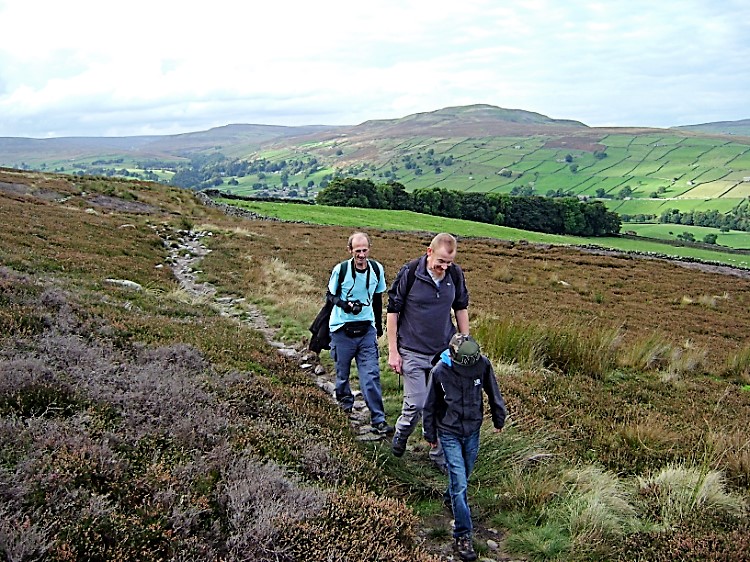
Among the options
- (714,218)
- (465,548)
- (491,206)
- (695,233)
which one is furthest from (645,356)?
(714,218)

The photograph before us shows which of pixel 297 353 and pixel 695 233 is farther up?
pixel 297 353

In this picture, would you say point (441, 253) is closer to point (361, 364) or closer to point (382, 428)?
point (361, 364)

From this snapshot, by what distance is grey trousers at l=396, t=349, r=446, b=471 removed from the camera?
5641 millimetres

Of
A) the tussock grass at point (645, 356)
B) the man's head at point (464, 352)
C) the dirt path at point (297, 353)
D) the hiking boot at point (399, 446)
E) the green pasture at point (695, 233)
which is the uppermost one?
the man's head at point (464, 352)

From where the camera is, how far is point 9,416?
4.11 meters

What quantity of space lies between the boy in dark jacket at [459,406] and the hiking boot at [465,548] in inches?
9.8

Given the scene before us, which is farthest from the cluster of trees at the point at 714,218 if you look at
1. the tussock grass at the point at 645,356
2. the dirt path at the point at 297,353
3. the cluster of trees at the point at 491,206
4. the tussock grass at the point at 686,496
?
the tussock grass at the point at 686,496

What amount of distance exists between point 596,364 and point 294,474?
6.92 metres

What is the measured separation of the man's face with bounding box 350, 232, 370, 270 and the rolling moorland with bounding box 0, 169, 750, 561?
1.72 m

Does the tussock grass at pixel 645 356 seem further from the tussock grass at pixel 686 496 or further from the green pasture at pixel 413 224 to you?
the green pasture at pixel 413 224

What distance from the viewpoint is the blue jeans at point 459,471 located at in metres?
4.48

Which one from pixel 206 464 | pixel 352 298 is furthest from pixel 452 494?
pixel 352 298

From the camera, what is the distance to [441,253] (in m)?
5.43

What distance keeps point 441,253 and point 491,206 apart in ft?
258
